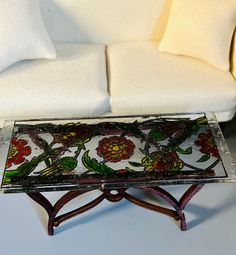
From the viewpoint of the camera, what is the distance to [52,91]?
159 centimetres

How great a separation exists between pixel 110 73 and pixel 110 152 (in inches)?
21.6

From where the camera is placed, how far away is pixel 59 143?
4.47 ft

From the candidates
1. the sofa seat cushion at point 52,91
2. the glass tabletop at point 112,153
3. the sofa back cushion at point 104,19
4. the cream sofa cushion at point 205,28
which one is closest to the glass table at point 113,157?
the glass tabletop at point 112,153

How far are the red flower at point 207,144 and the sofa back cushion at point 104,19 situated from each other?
A: 76cm

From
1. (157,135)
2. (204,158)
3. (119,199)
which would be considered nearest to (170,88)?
(157,135)

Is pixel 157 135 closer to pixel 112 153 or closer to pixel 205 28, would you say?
pixel 112 153

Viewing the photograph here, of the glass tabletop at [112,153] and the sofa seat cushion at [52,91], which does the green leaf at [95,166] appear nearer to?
the glass tabletop at [112,153]

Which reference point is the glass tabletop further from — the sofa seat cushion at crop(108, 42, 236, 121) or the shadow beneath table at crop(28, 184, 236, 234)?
the shadow beneath table at crop(28, 184, 236, 234)

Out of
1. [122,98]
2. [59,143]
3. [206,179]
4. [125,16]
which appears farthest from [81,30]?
[206,179]

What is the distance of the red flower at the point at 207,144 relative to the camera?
52.3 inches

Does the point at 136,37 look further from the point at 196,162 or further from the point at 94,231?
the point at 94,231

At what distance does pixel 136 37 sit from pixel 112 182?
1.00m

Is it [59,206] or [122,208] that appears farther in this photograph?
[122,208]

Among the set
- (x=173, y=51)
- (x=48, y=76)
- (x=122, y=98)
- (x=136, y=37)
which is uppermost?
(x=136, y=37)
